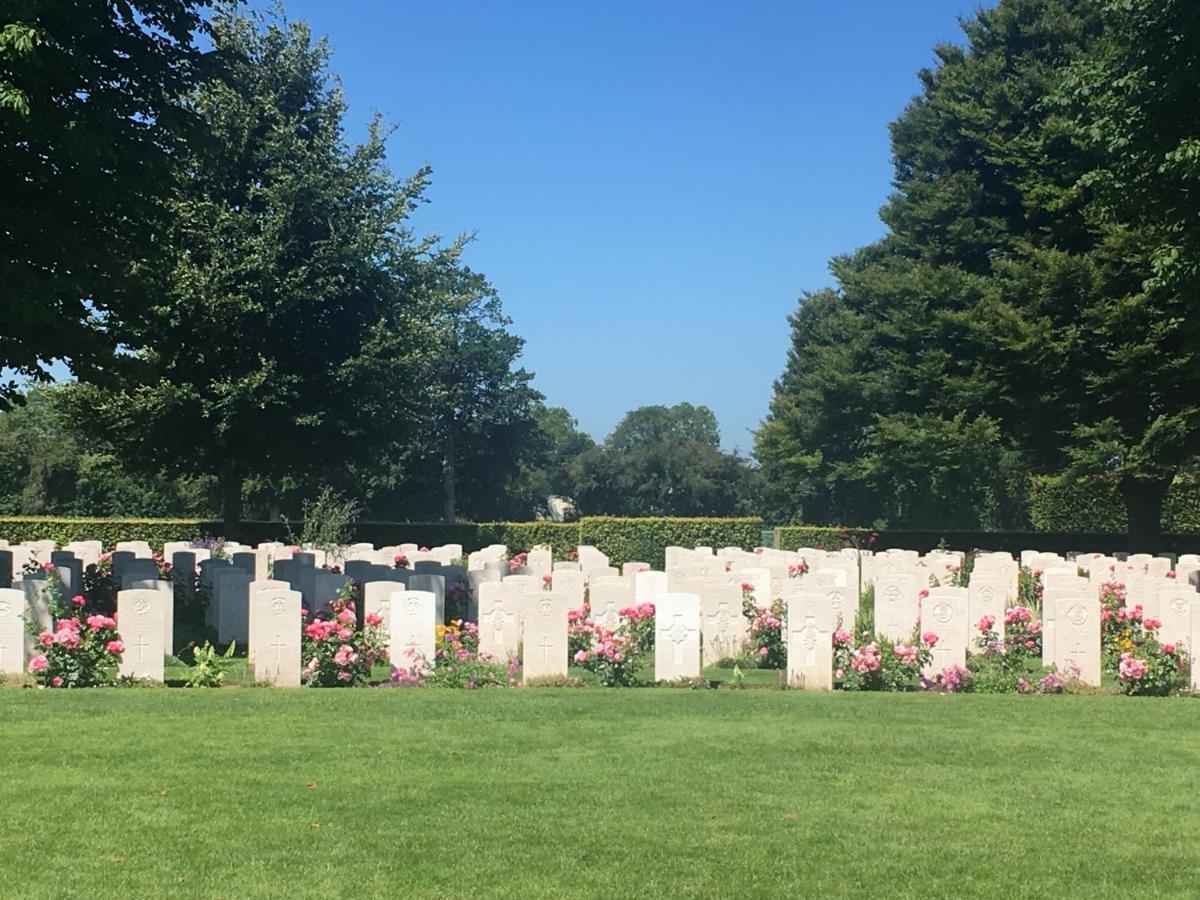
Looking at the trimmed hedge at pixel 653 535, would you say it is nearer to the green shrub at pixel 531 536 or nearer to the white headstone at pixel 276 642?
the green shrub at pixel 531 536

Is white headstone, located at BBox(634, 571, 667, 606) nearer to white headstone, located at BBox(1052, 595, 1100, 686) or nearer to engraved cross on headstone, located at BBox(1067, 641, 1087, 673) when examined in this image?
white headstone, located at BBox(1052, 595, 1100, 686)

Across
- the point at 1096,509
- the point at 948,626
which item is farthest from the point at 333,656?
the point at 1096,509

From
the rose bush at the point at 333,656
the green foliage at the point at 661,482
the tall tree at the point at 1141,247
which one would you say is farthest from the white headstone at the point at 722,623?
the green foliage at the point at 661,482

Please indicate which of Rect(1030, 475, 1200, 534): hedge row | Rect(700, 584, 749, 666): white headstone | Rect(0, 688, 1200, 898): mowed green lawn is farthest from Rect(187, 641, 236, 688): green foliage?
Rect(1030, 475, 1200, 534): hedge row

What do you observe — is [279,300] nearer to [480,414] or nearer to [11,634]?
[11,634]

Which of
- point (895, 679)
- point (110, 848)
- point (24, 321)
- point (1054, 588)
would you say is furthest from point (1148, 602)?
point (24, 321)

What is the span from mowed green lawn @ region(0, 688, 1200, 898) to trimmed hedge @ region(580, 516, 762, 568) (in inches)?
1011

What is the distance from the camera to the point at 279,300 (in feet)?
80.6

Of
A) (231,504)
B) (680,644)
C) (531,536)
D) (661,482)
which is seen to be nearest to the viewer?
(680,644)

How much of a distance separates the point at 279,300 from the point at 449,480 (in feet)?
117

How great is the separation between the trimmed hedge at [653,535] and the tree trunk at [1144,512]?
10.8m

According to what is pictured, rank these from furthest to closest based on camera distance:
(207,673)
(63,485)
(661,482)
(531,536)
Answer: (661,482) → (63,485) → (531,536) → (207,673)

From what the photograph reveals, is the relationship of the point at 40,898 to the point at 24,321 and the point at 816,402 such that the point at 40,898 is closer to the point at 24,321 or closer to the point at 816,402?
the point at 24,321

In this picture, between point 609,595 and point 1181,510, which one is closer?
point 609,595
